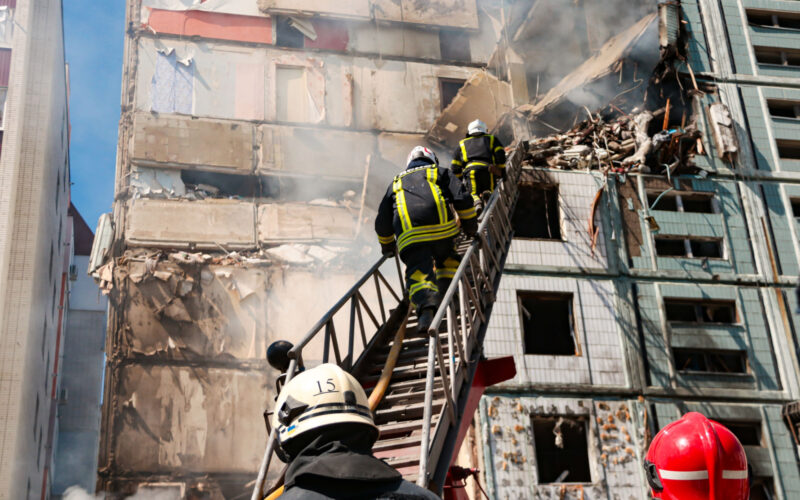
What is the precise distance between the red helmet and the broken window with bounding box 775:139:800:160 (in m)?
18.5

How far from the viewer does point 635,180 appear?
18.1m

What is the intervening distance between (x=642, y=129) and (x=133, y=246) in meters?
11.8

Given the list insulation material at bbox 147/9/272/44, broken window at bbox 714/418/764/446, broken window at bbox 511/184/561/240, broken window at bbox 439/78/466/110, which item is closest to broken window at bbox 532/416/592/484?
broken window at bbox 714/418/764/446

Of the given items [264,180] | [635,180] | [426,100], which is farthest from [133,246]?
[635,180]

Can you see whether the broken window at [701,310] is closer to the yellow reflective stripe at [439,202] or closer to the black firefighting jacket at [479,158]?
the black firefighting jacket at [479,158]

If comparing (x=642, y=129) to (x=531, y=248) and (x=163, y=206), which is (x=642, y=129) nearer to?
(x=531, y=248)

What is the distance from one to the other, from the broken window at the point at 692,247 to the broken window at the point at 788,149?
11.3 feet

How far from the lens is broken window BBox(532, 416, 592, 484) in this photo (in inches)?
606

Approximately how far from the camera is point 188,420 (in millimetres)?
15617

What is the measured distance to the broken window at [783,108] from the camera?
1984 centimetres

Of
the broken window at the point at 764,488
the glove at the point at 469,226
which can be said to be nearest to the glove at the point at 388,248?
the glove at the point at 469,226

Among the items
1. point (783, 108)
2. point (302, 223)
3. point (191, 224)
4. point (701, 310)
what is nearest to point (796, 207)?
point (783, 108)

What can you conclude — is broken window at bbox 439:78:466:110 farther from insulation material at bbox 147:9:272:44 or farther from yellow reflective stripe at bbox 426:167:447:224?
yellow reflective stripe at bbox 426:167:447:224

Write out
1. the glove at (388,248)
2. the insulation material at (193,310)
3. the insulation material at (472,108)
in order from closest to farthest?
the glove at (388,248), the insulation material at (193,310), the insulation material at (472,108)
